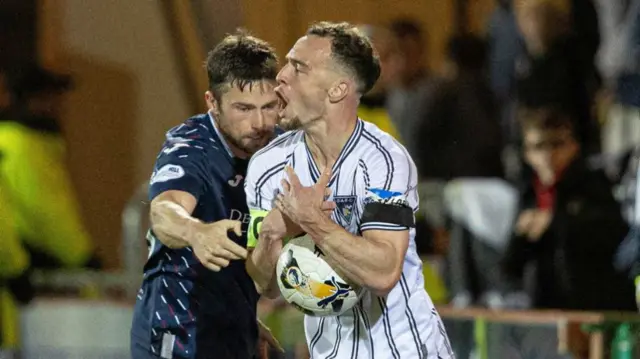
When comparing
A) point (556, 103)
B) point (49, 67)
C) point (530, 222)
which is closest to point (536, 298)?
point (530, 222)

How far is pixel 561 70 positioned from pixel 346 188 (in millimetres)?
3826

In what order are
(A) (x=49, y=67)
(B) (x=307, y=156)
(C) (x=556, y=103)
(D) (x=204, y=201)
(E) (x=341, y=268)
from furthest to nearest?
1. (A) (x=49, y=67)
2. (C) (x=556, y=103)
3. (D) (x=204, y=201)
4. (B) (x=307, y=156)
5. (E) (x=341, y=268)

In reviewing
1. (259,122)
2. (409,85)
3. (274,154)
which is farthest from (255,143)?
(409,85)

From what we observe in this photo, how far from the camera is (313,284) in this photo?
417 cm

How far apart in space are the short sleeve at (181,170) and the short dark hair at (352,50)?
695 mm

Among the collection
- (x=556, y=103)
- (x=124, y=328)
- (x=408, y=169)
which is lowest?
(x=124, y=328)

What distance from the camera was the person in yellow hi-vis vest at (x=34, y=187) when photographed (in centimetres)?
785

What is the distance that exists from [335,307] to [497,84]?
4229mm

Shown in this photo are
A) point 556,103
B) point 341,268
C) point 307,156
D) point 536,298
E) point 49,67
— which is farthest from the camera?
point 49,67

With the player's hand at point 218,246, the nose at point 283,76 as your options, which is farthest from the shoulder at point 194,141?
the player's hand at point 218,246

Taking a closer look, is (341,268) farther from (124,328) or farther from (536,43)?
(536,43)

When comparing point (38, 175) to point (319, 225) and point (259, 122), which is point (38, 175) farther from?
point (319, 225)

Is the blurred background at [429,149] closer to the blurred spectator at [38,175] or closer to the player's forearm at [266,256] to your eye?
the blurred spectator at [38,175]

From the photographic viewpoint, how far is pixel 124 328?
295 inches
